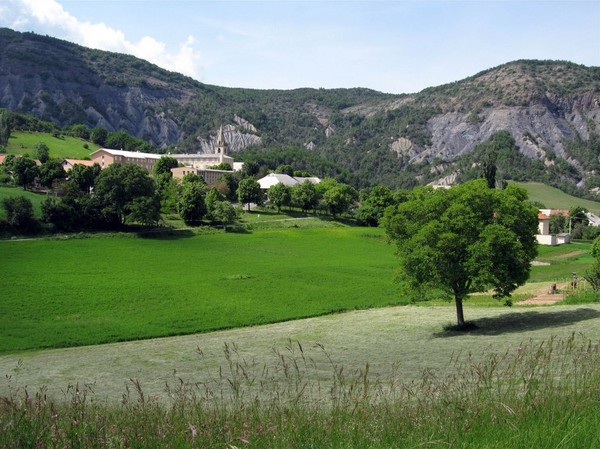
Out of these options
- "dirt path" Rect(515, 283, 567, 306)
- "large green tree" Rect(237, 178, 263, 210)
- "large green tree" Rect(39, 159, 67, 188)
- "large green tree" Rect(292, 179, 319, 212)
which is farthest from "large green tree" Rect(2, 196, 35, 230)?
"dirt path" Rect(515, 283, 567, 306)

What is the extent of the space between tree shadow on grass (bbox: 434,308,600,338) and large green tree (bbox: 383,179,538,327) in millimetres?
1837

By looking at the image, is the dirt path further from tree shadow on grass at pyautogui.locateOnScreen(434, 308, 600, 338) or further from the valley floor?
tree shadow on grass at pyautogui.locateOnScreen(434, 308, 600, 338)

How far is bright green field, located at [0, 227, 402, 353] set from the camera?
154 ft

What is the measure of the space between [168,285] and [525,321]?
3762cm

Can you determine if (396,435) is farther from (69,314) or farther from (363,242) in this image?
(363,242)

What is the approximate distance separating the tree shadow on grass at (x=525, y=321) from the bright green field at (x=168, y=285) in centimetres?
1575

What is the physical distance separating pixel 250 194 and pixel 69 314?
90.4 metres

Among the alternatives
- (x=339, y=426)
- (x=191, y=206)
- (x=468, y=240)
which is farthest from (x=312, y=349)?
(x=191, y=206)

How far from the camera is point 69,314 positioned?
165 ft

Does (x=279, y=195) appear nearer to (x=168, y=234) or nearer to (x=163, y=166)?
(x=168, y=234)

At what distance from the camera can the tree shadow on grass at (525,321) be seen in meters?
36.5

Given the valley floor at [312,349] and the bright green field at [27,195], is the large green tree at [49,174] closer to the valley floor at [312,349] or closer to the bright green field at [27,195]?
the bright green field at [27,195]

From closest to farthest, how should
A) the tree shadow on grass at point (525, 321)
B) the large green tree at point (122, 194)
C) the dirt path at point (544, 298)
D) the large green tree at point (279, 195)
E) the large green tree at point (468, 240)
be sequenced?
1. the tree shadow on grass at point (525, 321)
2. the large green tree at point (468, 240)
3. the dirt path at point (544, 298)
4. the large green tree at point (122, 194)
5. the large green tree at point (279, 195)

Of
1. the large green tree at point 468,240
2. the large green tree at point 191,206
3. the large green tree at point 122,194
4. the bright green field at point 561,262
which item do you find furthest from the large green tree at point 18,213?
the bright green field at point 561,262
